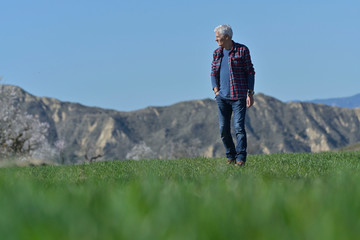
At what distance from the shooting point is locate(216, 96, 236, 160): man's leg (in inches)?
478

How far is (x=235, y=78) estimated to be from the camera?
11727 millimetres

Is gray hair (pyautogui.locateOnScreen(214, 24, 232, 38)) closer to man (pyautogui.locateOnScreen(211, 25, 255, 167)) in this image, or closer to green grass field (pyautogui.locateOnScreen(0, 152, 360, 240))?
man (pyautogui.locateOnScreen(211, 25, 255, 167))

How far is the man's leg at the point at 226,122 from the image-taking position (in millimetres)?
12148

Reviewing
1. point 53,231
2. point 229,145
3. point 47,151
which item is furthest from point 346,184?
point 47,151

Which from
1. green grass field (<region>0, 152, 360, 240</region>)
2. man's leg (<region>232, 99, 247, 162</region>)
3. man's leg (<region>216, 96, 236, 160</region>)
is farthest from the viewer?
man's leg (<region>216, 96, 236, 160</region>)

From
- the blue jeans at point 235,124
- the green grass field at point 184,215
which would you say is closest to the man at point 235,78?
the blue jeans at point 235,124

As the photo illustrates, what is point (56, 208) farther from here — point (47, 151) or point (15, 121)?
point (47, 151)

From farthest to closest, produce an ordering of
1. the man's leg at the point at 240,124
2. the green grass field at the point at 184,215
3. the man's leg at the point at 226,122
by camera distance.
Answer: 1. the man's leg at the point at 226,122
2. the man's leg at the point at 240,124
3. the green grass field at the point at 184,215

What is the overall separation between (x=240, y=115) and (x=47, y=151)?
86609 mm

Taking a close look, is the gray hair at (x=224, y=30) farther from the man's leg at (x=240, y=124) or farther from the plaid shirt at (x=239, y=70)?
the man's leg at (x=240, y=124)

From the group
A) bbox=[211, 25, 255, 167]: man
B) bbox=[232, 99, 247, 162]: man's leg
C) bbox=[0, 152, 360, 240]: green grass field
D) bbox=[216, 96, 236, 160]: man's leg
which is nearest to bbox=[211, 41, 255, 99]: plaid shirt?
bbox=[211, 25, 255, 167]: man

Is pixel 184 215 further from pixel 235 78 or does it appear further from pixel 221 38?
pixel 221 38

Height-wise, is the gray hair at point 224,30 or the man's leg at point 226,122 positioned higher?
the gray hair at point 224,30

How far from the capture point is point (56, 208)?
299 centimetres
